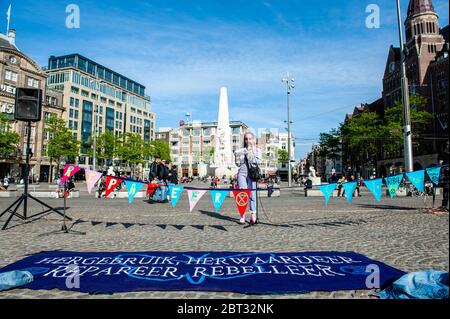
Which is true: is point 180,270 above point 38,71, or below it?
below

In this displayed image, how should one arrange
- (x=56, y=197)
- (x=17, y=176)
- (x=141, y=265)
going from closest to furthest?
(x=141, y=265)
(x=56, y=197)
(x=17, y=176)

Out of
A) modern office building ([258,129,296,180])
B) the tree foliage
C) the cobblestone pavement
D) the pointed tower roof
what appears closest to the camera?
the cobblestone pavement

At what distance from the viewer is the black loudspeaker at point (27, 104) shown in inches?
329

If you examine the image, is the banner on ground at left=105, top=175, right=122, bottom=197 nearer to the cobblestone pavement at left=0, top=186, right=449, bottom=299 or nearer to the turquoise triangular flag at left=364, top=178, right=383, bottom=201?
the cobblestone pavement at left=0, top=186, right=449, bottom=299

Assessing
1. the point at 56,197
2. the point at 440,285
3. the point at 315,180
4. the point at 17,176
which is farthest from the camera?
the point at 17,176

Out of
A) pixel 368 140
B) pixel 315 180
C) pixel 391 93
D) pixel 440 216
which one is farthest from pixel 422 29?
pixel 440 216

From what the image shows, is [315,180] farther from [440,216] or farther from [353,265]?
[353,265]

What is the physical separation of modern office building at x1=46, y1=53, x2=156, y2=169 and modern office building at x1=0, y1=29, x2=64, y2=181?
8.06 meters

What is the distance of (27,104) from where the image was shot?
850 cm

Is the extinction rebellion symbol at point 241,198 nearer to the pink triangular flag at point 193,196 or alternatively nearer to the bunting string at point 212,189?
the bunting string at point 212,189

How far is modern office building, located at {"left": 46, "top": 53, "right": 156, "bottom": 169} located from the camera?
74.9 metres

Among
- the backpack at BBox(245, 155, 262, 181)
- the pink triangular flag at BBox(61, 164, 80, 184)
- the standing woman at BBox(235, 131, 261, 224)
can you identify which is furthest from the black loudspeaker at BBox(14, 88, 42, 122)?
the backpack at BBox(245, 155, 262, 181)

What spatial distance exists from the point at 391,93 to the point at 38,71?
76.5 m

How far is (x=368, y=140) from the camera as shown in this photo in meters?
53.8
